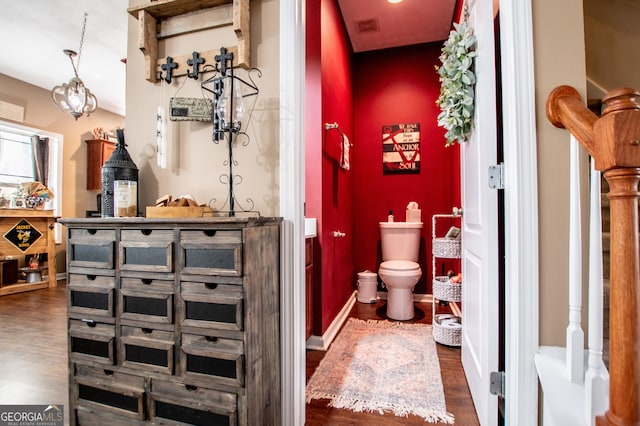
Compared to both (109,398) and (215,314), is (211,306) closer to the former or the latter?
(215,314)

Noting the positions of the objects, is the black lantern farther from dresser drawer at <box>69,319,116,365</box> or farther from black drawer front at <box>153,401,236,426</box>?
black drawer front at <box>153,401,236,426</box>

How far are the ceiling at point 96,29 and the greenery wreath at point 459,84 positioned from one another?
173 cm

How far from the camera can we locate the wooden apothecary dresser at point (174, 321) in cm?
114

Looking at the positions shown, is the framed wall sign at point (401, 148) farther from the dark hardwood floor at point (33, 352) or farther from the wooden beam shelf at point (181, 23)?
the dark hardwood floor at point (33, 352)

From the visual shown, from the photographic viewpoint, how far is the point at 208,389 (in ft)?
3.81

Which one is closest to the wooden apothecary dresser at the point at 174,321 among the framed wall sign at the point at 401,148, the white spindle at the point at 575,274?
the white spindle at the point at 575,274

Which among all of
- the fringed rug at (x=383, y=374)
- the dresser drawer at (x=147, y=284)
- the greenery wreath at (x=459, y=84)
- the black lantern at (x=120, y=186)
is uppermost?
the greenery wreath at (x=459, y=84)

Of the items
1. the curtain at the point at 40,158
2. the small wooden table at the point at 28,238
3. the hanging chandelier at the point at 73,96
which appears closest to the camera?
the hanging chandelier at the point at 73,96

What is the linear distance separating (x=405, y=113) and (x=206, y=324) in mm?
3472

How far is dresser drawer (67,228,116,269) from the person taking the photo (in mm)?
1328

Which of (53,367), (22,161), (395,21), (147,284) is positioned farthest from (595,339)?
(22,161)

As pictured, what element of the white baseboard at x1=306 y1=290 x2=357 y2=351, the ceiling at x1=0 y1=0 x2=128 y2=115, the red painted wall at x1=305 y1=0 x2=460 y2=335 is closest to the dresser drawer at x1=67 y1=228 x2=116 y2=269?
the white baseboard at x1=306 y1=290 x2=357 y2=351

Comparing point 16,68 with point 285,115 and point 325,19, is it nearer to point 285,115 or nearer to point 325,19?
point 325,19

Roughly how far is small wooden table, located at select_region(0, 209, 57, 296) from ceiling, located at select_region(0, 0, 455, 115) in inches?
79.6
